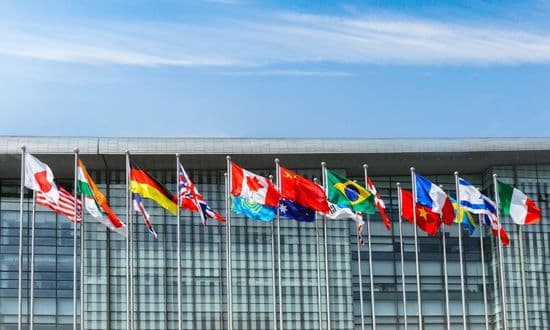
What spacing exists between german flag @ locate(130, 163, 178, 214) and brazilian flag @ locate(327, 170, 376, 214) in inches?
230

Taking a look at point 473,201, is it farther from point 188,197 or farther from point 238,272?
point 238,272

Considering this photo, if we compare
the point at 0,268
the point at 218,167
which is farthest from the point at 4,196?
the point at 218,167

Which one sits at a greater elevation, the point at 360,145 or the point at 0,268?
the point at 360,145

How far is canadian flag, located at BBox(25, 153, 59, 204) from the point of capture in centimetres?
4125

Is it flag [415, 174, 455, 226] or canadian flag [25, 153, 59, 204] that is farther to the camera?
flag [415, 174, 455, 226]

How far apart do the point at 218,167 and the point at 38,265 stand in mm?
9811

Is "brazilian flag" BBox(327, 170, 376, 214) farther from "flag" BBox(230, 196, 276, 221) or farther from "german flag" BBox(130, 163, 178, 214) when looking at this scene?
"german flag" BBox(130, 163, 178, 214)

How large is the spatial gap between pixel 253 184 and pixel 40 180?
24.8 ft

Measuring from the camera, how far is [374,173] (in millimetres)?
60156

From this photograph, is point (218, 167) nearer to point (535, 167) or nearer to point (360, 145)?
point (360, 145)

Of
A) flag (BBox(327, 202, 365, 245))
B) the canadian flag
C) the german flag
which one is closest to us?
the canadian flag

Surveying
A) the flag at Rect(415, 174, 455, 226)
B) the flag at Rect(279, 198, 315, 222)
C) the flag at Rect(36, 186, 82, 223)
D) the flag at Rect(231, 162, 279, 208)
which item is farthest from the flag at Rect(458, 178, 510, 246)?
the flag at Rect(36, 186, 82, 223)

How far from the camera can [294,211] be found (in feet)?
144

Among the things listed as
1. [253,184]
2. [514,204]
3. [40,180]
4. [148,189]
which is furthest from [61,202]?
[514,204]
